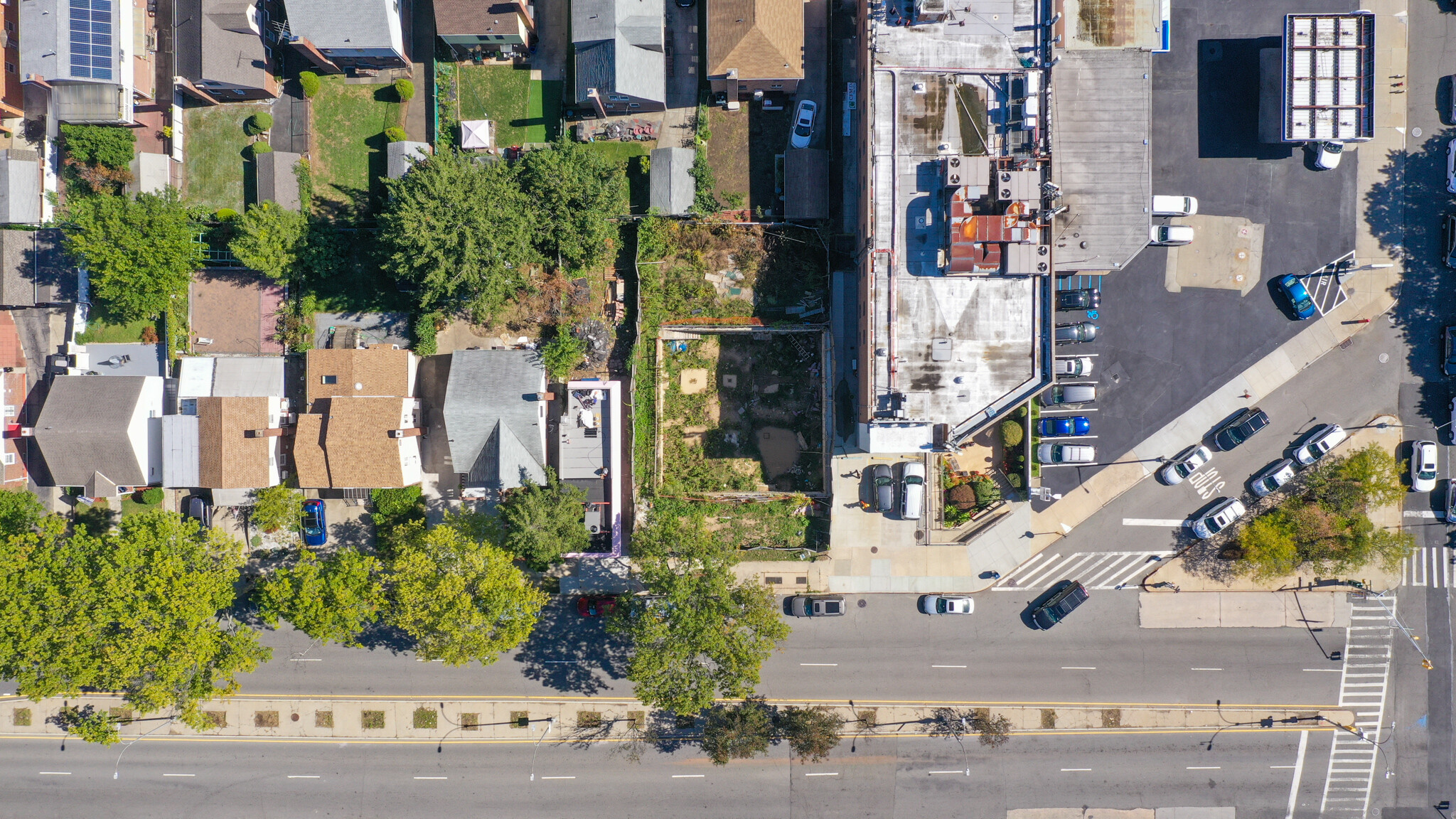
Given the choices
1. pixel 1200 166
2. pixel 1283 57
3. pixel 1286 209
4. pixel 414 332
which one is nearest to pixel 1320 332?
pixel 1286 209

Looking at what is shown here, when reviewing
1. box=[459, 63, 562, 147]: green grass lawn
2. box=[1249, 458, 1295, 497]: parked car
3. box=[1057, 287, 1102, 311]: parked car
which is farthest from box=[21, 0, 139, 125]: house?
box=[1249, 458, 1295, 497]: parked car

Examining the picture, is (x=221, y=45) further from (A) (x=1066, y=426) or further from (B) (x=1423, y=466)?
(B) (x=1423, y=466)

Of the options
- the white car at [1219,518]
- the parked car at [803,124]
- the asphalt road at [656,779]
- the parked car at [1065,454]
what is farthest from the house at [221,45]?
the white car at [1219,518]

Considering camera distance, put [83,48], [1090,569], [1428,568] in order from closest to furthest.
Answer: [83,48]
[1428,568]
[1090,569]

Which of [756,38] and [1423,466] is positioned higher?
[756,38]

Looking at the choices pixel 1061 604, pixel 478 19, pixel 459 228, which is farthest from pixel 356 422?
pixel 1061 604

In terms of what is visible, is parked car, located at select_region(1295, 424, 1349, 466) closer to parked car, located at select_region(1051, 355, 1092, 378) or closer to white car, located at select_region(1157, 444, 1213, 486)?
white car, located at select_region(1157, 444, 1213, 486)

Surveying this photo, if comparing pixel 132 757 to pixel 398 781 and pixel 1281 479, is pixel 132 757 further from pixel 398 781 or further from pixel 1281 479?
pixel 1281 479
